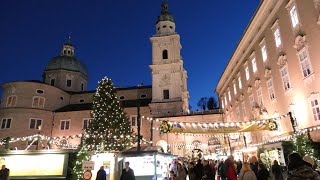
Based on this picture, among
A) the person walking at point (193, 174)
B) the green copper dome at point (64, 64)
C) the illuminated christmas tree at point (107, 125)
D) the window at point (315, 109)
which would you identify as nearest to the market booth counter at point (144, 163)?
the person walking at point (193, 174)

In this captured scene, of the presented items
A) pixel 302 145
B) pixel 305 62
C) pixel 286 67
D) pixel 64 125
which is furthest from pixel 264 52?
pixel 64 125

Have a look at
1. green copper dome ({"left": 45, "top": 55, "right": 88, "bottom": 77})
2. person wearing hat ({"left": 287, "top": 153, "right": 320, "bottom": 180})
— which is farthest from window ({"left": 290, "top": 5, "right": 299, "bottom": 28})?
Result: green copper dome ({"left": 45, "top": 55, "right": 88, "bottom": 77})

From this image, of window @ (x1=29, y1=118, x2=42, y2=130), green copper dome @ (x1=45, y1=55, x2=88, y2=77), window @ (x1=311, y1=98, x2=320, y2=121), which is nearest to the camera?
window @ (x1=311, y1=98, x2=320, y2=121)

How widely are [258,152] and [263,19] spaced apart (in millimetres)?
11661

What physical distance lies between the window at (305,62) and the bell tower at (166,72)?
29913 millimetres

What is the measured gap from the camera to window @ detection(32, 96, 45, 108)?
4897 centimetres

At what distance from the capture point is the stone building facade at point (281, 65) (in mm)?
16062

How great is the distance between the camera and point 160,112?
46594 mm

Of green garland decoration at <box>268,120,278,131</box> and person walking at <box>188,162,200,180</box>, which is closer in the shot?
person walking at <box>188,162,200,180</box>

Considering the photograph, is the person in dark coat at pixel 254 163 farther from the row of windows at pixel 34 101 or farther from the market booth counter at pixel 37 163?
the row of windows at pixel 34 101

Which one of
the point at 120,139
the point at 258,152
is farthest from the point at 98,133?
the point at 258,152

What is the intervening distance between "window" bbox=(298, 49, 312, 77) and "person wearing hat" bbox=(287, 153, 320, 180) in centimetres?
1449

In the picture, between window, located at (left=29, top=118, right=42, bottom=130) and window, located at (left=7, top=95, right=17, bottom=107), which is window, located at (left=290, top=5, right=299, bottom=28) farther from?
window, located at (left=7, top=95, right=17, bottom=107)

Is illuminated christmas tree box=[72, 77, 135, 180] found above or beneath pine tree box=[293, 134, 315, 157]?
above
